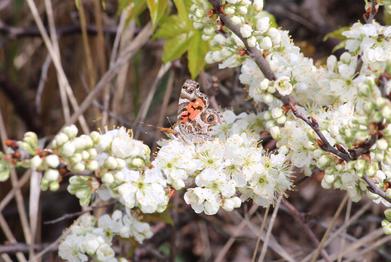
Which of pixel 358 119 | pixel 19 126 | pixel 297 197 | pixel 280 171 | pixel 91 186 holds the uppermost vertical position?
pixel 358 119

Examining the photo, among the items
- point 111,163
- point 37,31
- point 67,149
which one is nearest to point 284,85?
point 111,163

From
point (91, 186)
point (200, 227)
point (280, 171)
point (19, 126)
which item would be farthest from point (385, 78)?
point (19, 126)

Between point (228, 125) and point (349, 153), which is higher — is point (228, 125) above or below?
below

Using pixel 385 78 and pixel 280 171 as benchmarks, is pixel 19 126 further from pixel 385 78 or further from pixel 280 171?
pixel 385 78

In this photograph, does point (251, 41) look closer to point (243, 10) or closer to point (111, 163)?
point (243, 10)

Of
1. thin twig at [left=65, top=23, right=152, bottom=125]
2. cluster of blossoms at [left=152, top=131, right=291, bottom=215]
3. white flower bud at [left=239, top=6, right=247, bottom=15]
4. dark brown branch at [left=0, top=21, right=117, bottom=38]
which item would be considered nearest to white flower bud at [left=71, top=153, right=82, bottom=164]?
cluster of blossoms at [left=152, top=131, right=291, bottom=215]

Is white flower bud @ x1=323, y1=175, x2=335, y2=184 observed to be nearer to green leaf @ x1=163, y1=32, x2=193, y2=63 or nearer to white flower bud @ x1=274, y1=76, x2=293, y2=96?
white flower bud @ x1=274, y1=76, x2=293, y2=96
